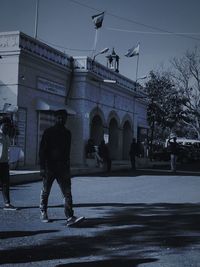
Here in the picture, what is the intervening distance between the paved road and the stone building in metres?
10.0

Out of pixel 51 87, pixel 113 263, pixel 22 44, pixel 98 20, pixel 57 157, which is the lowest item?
pixel 113 263

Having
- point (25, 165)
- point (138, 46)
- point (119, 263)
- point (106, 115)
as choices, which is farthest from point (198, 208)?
point (138, 46)

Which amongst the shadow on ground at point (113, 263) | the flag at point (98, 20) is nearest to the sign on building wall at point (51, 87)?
the flag at point (98, 20)

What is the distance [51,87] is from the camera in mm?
23891

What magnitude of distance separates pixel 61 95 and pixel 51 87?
4.76ft

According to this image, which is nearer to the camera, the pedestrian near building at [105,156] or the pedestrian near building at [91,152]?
the pedestrian near building at [105,156]

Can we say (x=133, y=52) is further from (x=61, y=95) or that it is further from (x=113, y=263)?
(x=113, y=263)

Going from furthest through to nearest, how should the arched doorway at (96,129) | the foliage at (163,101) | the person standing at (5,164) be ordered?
the foliage at (163,101)
the arched doorway at (96,129)
the person standing at (5,164)

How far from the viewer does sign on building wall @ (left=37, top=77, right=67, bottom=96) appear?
2272cm

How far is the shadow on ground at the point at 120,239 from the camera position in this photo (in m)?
5.58

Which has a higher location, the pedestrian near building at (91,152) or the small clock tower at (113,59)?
the small clock tower at (113,59)

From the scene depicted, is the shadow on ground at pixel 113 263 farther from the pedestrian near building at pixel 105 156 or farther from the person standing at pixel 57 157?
the pedestrian near building at pixel 105 156

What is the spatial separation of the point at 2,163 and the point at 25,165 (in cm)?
1253

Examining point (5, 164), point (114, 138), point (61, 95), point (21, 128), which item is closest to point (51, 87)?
point (61, 95)
